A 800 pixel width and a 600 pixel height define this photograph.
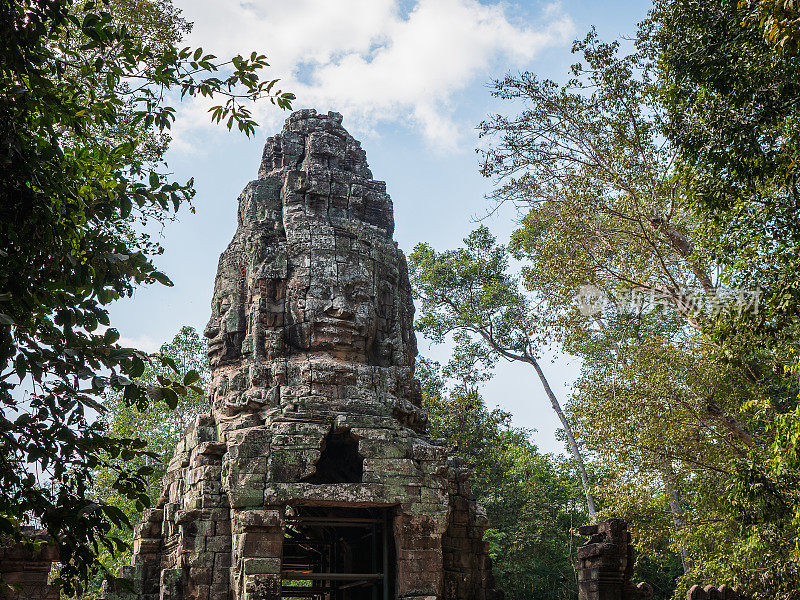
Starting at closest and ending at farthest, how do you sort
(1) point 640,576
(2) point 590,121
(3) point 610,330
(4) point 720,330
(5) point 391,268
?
(4) point 720,330 < (5) point 391,268 < (2) point 590,121 < (3) point 610,330 < (1) point 640,576

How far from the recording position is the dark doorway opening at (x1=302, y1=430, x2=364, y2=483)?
10.8 metres

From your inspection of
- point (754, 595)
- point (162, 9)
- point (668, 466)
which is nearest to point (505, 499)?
point (668, 466)

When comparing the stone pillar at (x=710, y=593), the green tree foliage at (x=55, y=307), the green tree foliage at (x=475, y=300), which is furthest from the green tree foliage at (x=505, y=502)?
the green tree foliage at (x=55, y=307)

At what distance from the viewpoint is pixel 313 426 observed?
31.8 ft

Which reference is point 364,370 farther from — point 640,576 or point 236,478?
point 640,576

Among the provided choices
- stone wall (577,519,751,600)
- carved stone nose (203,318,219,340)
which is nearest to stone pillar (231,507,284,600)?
carved stone nose (203,318,219,340)

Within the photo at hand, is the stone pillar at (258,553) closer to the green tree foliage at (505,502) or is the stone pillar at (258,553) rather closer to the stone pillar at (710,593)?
the stone pillar at (710,593)

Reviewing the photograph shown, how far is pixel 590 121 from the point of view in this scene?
1359 centimetres

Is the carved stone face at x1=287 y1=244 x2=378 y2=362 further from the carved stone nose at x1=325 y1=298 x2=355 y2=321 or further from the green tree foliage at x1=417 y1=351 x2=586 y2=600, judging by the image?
the green tree foliage at x1=417 y1=351 x2=586 y2=600

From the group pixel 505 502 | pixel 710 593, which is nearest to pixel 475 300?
pixel 505 502

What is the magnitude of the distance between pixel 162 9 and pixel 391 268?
585 cm

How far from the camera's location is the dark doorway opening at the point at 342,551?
9.82 metres

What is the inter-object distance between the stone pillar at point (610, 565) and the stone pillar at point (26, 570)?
622 cm

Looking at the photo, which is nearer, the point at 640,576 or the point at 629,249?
the point at 629,249
